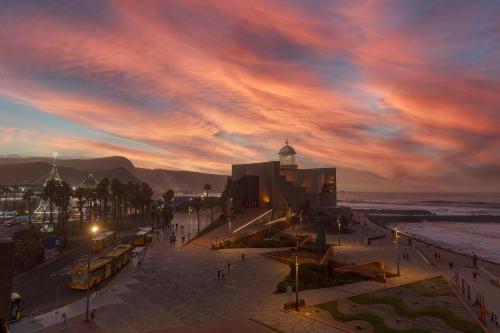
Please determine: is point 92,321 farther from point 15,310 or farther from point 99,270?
point 99,270

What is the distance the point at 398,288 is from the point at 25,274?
44.7 metres

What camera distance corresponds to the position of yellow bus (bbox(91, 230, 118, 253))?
56.1 metres

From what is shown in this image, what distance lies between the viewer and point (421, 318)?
26391 millimetres

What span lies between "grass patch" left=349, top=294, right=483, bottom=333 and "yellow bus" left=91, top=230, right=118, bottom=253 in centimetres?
4184

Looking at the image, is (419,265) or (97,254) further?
(97,254)

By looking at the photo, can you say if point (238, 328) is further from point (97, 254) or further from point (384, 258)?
point (97, 254)

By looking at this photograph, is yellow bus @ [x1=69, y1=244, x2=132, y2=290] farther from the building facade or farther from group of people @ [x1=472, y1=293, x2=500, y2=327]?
the building facade

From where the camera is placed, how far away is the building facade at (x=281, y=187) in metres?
93.8

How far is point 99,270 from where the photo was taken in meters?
37.2

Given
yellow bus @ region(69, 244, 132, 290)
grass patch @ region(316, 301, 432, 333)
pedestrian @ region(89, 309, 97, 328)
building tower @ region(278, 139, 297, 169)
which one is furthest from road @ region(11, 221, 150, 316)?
building tower @ region(278, 139, 297, 169)

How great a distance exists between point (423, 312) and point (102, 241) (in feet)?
162

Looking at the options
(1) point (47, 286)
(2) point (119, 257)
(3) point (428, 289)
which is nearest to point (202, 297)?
(2) point (119, 257)

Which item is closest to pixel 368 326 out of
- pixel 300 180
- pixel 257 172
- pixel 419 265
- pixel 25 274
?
pixel 419 265

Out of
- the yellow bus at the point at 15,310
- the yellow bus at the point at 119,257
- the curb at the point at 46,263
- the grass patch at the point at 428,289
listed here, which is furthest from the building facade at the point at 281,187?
the yellow bus at the point at 15,310
